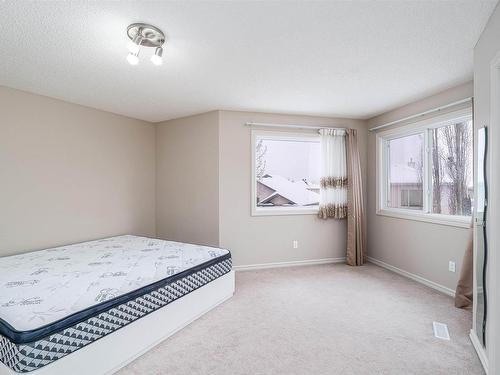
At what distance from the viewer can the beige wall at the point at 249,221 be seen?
12.5 feet

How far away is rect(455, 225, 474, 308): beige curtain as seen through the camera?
2.58 meters

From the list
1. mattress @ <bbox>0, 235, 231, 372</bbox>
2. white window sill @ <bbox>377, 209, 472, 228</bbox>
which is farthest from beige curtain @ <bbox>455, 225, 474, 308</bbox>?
mattress @ <bbox>0, 235, 231, 372</bbox>

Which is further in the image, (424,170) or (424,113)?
(424,170)

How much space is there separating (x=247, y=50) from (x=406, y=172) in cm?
289

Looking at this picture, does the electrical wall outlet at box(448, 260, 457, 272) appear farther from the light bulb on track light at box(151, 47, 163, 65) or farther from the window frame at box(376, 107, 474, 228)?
the light bulb on track light at box(151, 47, 163, 65)

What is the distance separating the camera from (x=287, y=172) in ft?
13.7

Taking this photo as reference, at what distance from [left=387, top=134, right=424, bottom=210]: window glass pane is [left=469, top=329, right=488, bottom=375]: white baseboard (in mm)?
1738

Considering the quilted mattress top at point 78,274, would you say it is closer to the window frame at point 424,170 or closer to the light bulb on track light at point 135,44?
the light bulb on track light at point 135,44

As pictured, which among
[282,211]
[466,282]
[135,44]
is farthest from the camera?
[282,211]

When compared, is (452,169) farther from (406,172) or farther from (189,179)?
(189,179)

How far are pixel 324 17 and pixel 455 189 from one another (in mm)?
2578

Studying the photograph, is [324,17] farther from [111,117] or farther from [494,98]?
[111,117]

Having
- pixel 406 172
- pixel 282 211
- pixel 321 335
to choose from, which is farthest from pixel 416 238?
pixel 321 335

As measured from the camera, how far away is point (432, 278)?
10.5 ft
